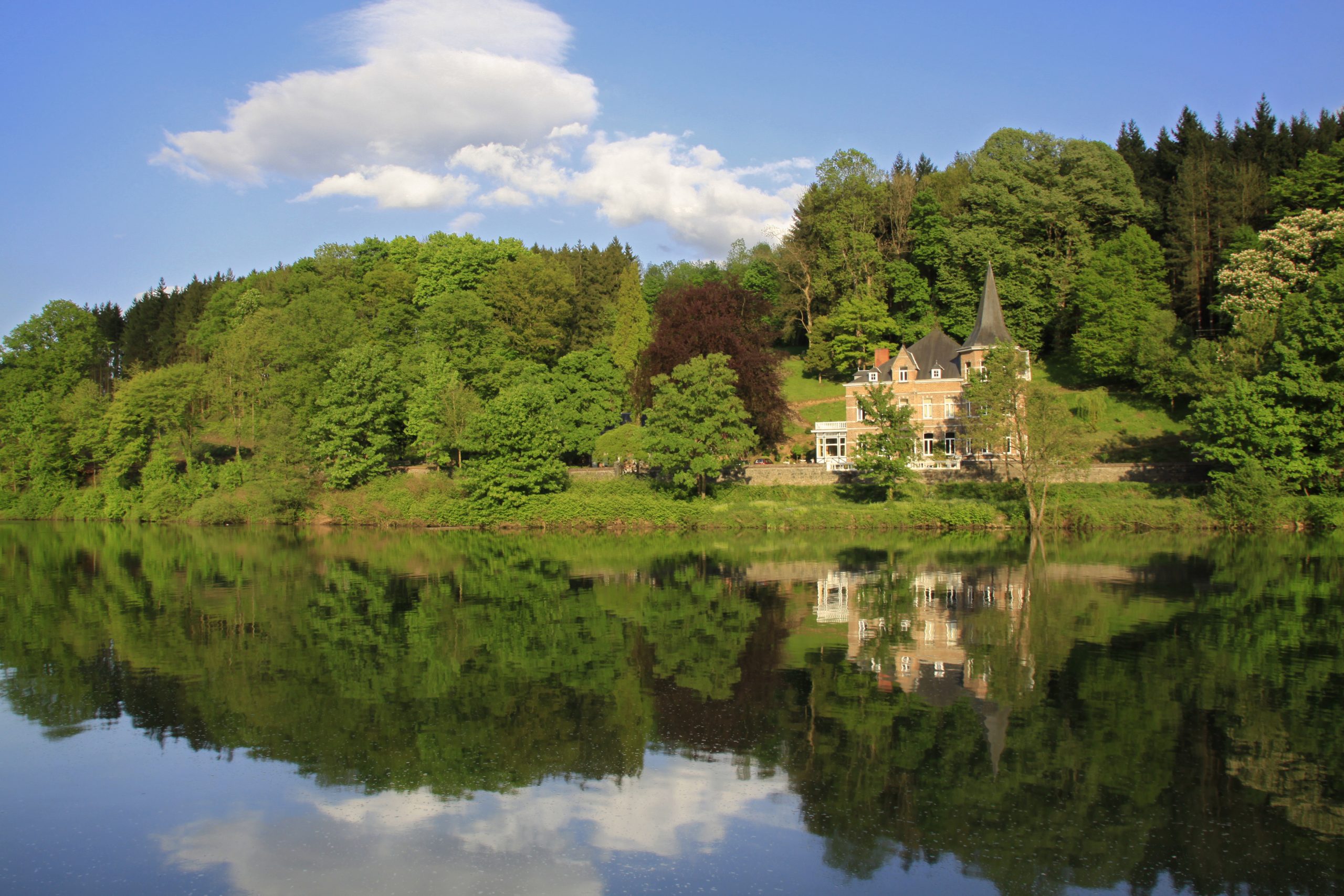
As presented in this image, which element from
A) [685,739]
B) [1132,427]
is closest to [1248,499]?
[1132,427]

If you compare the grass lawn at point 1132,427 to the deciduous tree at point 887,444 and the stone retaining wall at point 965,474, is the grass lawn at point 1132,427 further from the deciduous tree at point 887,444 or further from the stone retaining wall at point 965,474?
the deciduous tree at point 887,444

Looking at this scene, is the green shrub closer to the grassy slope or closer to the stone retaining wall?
the grassy slope

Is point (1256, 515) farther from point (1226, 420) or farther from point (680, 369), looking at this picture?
point (680, 369)

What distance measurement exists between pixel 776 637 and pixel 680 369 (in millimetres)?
22975

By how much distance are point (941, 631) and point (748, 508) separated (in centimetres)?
2097

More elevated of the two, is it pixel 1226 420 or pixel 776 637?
pixel 1226 420

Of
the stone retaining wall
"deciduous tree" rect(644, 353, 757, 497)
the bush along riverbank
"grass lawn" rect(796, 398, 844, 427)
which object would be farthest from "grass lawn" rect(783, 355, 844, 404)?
the bush along riverbank

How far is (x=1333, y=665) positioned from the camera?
1499cm

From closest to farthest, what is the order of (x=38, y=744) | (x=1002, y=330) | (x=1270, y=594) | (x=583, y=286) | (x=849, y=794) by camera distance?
(x=849, y=794), (x=38, y=744), (x=1270, y=594), (x=1002, y=330), (x=583, y=286)

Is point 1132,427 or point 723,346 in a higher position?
point 723,346

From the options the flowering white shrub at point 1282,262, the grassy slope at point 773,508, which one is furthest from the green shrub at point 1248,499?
the flowering white shrub at point 1282,262

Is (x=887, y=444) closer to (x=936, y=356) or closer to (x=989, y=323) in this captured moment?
(x=936, y=356)

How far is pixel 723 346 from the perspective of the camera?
1714 inches

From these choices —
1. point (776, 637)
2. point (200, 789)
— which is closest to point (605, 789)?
point (200, 789)
